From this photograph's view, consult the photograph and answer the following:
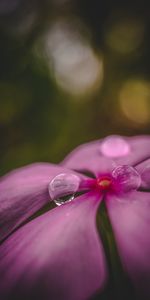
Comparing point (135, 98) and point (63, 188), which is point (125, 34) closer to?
point (135, 98)

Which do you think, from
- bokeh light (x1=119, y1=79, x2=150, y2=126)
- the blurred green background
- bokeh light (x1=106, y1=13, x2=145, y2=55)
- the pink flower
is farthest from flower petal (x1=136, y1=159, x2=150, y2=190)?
bokeh light (x1=106, y1=13, x2=145, y2=55)

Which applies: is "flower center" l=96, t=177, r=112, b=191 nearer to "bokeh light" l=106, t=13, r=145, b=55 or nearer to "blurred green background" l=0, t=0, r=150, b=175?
"blurred green background" l=0, t=0, r=150, b=175

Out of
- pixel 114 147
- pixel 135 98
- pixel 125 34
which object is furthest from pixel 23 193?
pixel 125 34

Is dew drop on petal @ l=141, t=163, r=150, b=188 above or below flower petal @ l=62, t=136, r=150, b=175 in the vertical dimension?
below

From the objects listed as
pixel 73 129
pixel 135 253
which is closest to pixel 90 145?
pixel 135 253

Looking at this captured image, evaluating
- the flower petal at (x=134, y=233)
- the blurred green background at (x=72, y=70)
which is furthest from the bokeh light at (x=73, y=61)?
the flower petal at (x=134, y=233)
